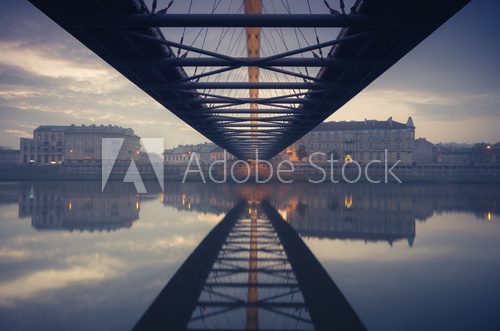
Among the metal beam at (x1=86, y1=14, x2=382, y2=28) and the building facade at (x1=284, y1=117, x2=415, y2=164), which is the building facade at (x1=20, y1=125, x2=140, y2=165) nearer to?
the building facade at (x1=284, y1=117, x2=415, y2=164)

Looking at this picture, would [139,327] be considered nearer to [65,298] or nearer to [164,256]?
[65,298]

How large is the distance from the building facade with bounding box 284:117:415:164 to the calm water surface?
74.7m

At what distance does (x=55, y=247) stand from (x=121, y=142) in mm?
113863

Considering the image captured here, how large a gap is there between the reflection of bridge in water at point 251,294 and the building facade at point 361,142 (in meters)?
80.9

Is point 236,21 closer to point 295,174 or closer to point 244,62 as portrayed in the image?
point 244,62

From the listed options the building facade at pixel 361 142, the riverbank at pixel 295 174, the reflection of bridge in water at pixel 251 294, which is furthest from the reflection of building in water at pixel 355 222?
the building facade at pixel 361 142

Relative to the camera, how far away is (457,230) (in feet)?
53.4

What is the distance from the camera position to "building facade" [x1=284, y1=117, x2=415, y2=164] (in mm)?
89031

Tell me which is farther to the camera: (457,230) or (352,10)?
(457,230)

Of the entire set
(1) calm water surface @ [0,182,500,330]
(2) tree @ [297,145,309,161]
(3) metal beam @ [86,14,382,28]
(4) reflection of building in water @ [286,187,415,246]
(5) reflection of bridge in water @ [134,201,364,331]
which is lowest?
(1) calm water surface @ [0,182,500,330]

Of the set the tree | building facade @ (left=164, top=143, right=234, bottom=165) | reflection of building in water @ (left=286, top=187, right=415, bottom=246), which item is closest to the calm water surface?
reflection of building in water @ (left=286, top=187, right=415, bottom=246)

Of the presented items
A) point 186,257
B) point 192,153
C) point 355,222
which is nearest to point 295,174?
point 355,222

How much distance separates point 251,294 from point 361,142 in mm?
92235

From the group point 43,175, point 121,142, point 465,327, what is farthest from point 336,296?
point 121,142
